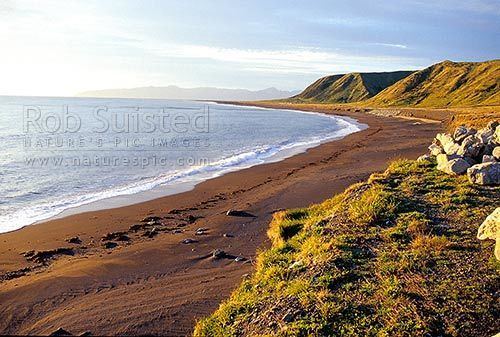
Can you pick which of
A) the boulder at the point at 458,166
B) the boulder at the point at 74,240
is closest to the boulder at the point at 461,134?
the boulder at the point at 458,166

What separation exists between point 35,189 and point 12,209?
389cm

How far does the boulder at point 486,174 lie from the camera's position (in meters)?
11.8

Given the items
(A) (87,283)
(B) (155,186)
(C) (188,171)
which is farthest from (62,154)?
(A) (87,283)

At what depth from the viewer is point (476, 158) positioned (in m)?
14.0

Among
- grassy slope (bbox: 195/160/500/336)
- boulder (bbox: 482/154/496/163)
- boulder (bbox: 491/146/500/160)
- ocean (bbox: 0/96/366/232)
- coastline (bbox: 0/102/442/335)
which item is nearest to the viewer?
grassy slope (bbox: 195/160/500/336)

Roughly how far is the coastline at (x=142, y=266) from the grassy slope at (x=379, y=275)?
935 mm

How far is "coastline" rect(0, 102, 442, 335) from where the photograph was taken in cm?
800

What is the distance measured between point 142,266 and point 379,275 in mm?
5848

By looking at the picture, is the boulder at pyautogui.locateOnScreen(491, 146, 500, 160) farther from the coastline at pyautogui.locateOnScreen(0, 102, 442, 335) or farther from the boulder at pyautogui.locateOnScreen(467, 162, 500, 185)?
the coastline at pyautogui.locateOnScreen(0, 102, 442, 335)

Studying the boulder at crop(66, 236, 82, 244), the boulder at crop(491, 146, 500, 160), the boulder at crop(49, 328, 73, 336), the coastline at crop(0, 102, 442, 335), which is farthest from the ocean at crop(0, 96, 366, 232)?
the boulder at crop(491, 146, 500, 160)

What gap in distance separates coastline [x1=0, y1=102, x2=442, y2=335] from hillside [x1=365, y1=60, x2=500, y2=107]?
302 ft

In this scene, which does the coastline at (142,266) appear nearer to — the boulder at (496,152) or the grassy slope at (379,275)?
the grassy slope at (379,275)

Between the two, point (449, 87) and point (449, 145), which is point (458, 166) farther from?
point (449, 87)

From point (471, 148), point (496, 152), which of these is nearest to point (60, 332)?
point (496, 152)
